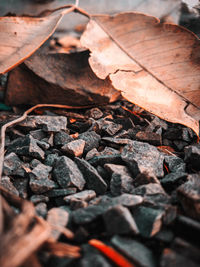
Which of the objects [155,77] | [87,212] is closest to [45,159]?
[87,212]

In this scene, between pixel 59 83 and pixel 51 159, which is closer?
pixel 51 159

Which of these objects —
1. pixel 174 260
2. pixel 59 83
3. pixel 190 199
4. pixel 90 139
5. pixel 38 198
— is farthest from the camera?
pixel 59 83

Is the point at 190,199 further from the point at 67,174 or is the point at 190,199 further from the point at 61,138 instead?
the point at 61,138

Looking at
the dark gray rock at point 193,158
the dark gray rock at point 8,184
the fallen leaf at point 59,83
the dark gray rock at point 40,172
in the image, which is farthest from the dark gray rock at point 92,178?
the fallen leaf at point 59,83

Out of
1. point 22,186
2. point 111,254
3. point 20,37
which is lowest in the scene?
point 22,186

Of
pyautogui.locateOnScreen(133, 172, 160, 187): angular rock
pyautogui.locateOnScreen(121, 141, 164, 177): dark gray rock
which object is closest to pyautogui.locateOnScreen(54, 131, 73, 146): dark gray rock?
pyautogui.locateOnScreen(121, 141, 164, 177): dark gray rock

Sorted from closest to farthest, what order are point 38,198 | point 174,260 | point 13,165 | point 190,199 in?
point 174,260 < point 190,199 < point 38,198 < point 13,165

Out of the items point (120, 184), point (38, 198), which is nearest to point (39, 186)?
point (38, 198)

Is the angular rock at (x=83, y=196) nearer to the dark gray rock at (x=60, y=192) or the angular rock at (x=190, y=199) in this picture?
the dark gray rock at (x=60, y=192)
